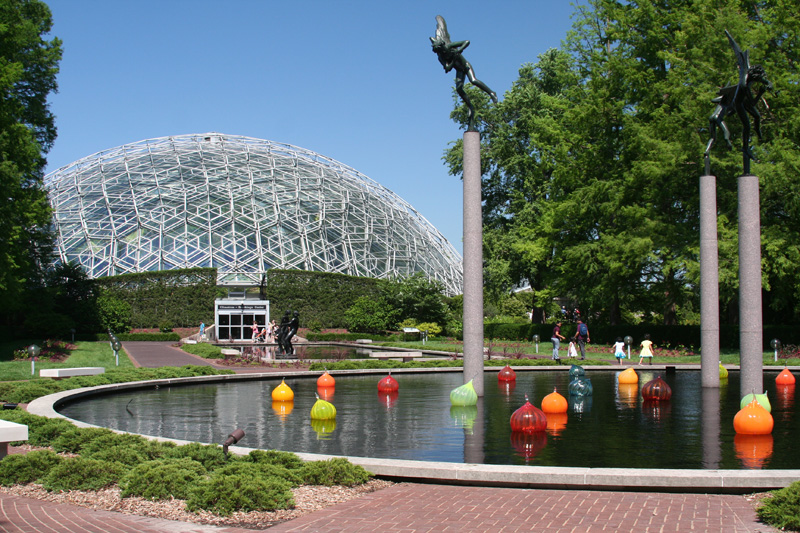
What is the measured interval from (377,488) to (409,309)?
1648 inches

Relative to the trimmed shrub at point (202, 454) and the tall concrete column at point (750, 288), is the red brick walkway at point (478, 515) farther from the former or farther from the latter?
the tall concrete column at point (750, 288)

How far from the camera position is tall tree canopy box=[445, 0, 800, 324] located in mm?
28984

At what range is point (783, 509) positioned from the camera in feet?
19.1

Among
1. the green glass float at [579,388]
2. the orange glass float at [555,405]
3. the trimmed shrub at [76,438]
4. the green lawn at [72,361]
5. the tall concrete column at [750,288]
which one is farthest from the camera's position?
the green lawn at [72,361]

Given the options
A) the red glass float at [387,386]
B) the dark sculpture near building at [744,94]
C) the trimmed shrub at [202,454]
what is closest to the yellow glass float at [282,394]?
the red glass float at [387,386]

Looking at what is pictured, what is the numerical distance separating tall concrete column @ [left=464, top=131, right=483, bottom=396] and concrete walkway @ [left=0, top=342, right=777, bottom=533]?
7210 mm

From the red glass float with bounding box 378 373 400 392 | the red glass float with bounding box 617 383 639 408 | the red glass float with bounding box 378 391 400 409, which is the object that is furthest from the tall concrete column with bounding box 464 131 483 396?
the red glass float with bounding box 617 383 639 408

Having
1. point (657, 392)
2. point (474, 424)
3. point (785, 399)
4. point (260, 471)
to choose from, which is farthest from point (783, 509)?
point (785, 399)

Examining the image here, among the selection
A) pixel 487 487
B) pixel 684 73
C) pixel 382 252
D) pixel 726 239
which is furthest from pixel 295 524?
pixel 382 252

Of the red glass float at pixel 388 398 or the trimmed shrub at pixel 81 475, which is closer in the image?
the trimmed shrub at pixel 81 475

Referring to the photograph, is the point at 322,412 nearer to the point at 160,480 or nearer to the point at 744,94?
the point at 160,480

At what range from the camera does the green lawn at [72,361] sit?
2300 cm

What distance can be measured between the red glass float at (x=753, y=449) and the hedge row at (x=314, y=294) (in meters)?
41.8

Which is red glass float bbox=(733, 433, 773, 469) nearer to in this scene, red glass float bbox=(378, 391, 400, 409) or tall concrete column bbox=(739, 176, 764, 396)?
tall concrete column bbox=(739, 176, 764, 396)
